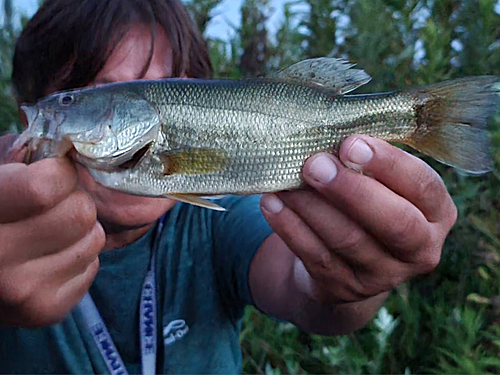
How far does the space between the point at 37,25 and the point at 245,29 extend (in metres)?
1.83

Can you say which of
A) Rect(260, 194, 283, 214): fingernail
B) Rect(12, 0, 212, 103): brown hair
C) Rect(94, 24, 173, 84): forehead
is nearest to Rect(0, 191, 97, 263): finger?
Rect(260, 194, 283, 214): fingernail

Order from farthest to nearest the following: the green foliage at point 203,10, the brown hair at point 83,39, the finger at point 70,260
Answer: the green foliage at point 203,10
the brown hair at point 83,39
the finger at point 70,260

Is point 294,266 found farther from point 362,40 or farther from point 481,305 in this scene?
point 362,40

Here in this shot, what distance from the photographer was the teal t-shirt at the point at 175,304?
191 cm

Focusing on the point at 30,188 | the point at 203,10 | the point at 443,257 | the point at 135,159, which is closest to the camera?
Result: the point at 30,188

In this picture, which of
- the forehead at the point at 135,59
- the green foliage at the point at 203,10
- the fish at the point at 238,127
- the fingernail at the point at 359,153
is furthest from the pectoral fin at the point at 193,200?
the green foliage at the point at 203,10

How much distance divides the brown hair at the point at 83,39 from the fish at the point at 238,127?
642 millimetres

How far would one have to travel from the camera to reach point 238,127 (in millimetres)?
1361

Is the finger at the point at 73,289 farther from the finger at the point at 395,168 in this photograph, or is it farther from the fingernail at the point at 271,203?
the finger at the point at 395,168

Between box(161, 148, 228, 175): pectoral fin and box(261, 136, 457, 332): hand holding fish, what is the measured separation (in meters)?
0.18

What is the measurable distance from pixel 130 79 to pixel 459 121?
1.18 m

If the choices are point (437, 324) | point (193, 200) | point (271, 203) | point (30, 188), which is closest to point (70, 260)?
point (30, 188)

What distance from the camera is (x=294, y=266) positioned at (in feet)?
5.88

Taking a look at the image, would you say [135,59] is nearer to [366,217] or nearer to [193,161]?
[193,161]
